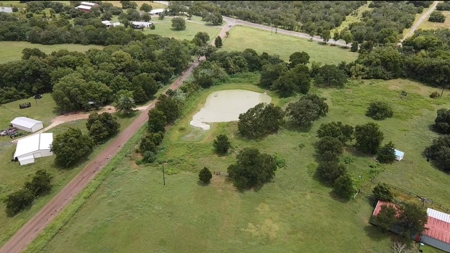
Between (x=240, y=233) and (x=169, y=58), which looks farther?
(x=169, y=58)

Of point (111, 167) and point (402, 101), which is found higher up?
point (402, 101)

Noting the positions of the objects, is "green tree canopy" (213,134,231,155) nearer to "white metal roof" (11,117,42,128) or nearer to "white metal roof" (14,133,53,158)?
"white metal roof" (14,133,53,158)

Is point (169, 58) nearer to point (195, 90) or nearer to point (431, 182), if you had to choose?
point (195, 90)

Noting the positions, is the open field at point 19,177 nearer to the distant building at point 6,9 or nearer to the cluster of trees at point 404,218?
the cluster of trees at point 404,218

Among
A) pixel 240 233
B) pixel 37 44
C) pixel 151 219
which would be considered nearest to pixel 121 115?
pixel 151 219

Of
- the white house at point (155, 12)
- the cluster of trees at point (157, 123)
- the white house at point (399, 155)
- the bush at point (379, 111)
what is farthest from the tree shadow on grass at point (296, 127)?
the white house at point (155, 12)

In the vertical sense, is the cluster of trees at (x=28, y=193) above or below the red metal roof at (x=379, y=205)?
below

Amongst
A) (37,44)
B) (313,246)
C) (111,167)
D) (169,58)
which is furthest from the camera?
(37,44)
